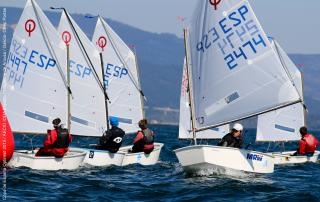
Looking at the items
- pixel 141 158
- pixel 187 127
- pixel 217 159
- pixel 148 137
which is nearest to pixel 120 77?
pixel 187 127

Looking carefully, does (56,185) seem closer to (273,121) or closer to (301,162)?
(301,162)

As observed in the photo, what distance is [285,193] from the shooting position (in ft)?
71.7

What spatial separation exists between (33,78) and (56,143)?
558 centimetres

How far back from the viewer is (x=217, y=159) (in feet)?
76.7

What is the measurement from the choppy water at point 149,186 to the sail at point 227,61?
2171 mm

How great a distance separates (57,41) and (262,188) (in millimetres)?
11824

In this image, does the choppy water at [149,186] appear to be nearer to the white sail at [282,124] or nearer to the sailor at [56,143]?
the sailor at [56,143]

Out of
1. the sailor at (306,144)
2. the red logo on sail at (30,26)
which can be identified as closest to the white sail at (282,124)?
the sailor at (306,144)

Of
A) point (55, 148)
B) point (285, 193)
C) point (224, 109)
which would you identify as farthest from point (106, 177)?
point (285, 193)

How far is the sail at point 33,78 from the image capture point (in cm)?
3081

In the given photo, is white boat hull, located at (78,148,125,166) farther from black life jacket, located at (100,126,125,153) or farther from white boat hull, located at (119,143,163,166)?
white boat hull, located at (119,143,163,166)

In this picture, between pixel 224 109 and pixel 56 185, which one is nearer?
pixel 56 185

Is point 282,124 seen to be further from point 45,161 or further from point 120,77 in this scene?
point 45,161

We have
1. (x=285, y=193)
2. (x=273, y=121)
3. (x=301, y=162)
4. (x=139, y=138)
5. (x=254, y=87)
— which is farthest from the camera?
(x=273, y=121)
